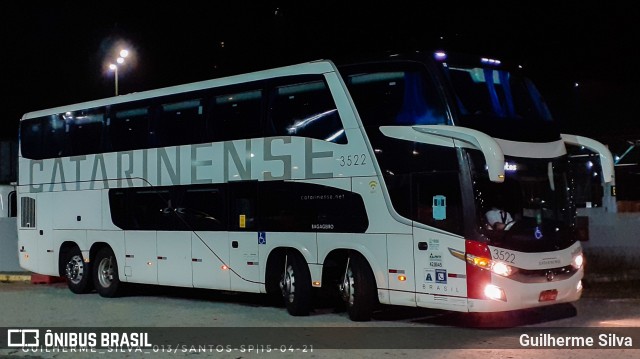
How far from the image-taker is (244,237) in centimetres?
1405

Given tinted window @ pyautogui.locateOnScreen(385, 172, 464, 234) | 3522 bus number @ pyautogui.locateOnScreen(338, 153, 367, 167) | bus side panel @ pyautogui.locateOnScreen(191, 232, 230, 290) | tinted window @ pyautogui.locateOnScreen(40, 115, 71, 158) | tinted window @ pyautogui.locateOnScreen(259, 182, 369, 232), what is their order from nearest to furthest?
tinted window @ pyautogui.locateOnScreen(385, 172, 464, 234) → 3522 bus number @ pyautogui.locateOnScreen(338, 153, 367, 167) → tinted window @ pyautogui.locateOnScreen(259, 182, 369, 232) → bus side panel @ pyautogui.locateOnScreen(191, 232, 230, 290) → tinted window @ pyautogui.locateOnScreen(40, 115, 71, 158)

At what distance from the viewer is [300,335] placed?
36.2 ft

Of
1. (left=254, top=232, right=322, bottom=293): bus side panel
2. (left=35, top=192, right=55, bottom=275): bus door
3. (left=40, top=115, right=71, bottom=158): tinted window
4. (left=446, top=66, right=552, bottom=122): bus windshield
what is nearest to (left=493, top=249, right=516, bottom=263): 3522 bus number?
(left=446, top=66, right=552, bottom=122): bus windshield

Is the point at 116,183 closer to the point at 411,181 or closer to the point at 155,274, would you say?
the point at 155,274

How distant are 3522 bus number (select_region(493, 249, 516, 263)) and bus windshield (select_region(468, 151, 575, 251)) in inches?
4.3

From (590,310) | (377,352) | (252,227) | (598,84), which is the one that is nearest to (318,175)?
(252,227)

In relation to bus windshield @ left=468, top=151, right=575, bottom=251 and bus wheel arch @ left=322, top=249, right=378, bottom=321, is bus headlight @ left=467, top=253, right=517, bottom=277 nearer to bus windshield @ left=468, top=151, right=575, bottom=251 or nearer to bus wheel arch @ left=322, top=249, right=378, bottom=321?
bus windshield @ left=468, top=151, right=575, bottom=251

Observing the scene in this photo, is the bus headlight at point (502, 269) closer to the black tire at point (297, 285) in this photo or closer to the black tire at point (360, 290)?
the black tire at point (360, 290)

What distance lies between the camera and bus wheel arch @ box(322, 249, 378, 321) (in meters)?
12.1

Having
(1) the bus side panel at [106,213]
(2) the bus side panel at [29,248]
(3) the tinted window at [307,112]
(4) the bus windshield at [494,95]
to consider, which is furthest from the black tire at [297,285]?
(2) the bus side panel at [29,248]

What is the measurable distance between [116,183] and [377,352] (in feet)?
29.3

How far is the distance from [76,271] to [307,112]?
7.87 metres

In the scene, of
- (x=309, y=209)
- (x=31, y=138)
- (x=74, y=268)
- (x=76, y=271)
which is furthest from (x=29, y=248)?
(x=309, y=209)

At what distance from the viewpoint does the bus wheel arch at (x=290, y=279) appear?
1299 centimetres
